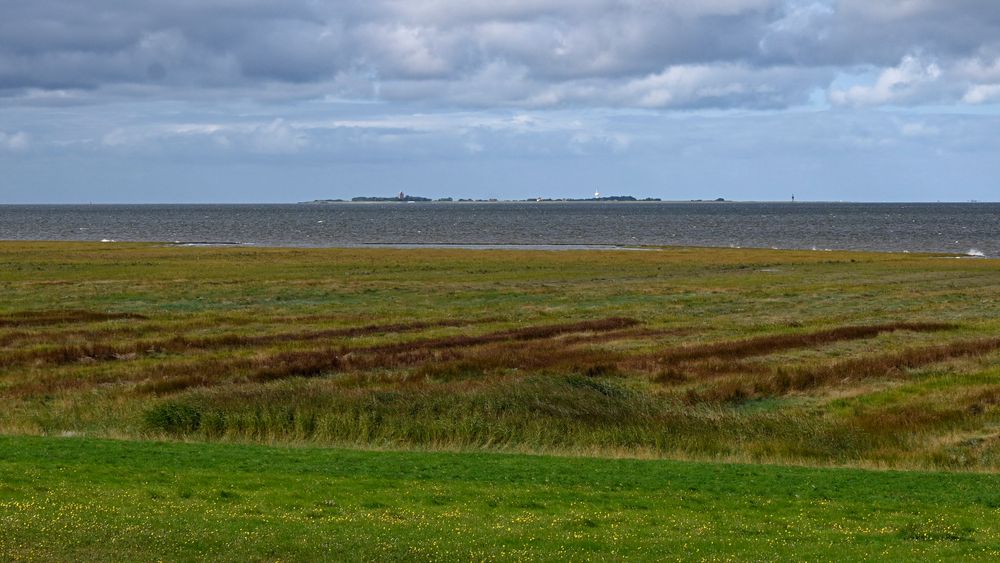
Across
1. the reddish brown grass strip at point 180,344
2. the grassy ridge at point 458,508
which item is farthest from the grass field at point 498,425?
the reddish brown grass strip at point 180,344

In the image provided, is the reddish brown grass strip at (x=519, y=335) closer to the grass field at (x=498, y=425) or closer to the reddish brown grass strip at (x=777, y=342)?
the grass field at (x=498, y=425)

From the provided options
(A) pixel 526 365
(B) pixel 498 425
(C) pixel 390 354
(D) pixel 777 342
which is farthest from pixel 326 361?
(D) pixel 777 342

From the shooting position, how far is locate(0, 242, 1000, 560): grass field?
1186 cm

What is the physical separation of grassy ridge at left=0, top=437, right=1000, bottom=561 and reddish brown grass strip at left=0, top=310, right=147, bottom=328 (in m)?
25.4

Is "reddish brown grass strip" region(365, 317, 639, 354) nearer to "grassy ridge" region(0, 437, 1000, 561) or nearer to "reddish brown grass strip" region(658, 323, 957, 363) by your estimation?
"reddish brown grass strip" region(658, 323, 957, 363)

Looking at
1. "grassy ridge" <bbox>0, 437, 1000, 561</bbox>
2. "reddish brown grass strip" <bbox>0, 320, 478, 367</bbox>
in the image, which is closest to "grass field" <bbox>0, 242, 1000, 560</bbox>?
"grassy ridge" <bbox>0, 437, 1000, 561</bbox>

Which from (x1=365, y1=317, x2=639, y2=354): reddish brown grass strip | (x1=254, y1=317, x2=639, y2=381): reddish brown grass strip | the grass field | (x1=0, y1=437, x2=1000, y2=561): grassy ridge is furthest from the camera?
(x1=365, y1=317, x2=639, y2=354): reddish brown grass strip

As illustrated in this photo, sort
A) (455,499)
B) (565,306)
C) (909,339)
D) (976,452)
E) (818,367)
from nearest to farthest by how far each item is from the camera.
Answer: (455,499) < (976,452) < (818,367) < (909,339) < (565,306)

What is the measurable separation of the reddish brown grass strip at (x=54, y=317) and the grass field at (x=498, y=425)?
0.85 feet

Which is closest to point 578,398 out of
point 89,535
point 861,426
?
point 861,426

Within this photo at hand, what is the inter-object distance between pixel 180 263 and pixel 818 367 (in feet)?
210

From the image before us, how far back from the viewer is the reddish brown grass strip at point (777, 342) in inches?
1288

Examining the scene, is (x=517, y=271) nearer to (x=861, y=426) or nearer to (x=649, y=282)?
(x=649, y=282)

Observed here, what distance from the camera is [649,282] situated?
64.8 m
